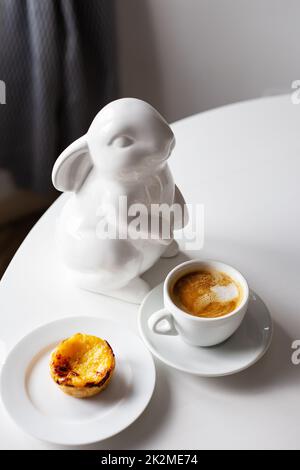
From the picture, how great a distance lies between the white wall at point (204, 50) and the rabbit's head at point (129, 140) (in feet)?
3.80

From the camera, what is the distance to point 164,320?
0.81 metres

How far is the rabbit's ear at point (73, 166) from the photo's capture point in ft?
2.61

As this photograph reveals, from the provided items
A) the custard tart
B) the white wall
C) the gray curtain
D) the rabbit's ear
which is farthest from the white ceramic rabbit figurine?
the white wall

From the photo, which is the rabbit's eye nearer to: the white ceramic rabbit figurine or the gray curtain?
the white ceramic rabbit figurine

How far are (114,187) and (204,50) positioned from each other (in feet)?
4.04

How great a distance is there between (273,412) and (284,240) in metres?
0.35

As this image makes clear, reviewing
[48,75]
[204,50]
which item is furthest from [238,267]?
[204,50]

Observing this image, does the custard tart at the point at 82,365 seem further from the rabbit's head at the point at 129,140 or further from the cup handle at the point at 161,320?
the rabbit's head at the point at 129,140

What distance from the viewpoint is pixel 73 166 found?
2.68 ft

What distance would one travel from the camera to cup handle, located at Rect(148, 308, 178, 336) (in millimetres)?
777

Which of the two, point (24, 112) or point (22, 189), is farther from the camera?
point (22, 189)

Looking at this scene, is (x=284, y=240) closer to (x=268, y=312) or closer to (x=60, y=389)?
(x=268, y=312)

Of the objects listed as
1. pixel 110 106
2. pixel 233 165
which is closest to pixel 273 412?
pixel 110 106

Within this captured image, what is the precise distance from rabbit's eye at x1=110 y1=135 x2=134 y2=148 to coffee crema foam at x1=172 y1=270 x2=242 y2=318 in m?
0.21
